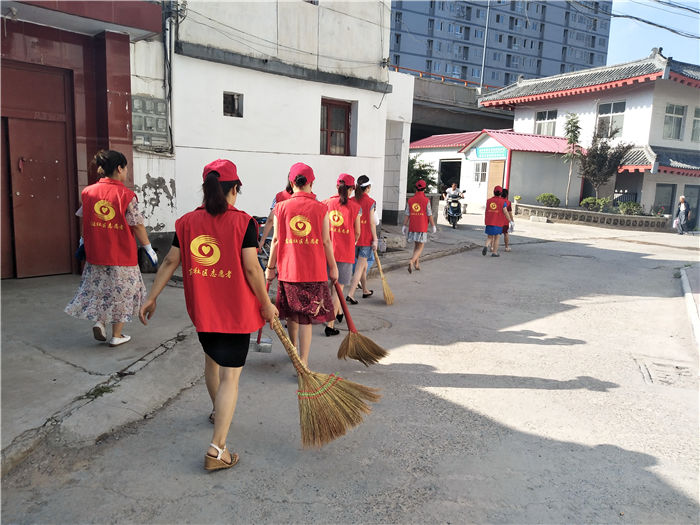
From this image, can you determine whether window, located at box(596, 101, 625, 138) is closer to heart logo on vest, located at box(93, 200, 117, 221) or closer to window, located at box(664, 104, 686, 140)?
window, located at box(664, 104, 686, 140)

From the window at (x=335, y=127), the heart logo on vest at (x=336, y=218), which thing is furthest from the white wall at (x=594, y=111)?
the heart logo on vest at (x=336, y=218)

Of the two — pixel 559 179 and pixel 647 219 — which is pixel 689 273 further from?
pixel 559 179

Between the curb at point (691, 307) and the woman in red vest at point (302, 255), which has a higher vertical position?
the woman in red vest at point (302, 255)

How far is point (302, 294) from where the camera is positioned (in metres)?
4.44

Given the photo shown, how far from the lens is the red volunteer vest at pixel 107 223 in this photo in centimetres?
457

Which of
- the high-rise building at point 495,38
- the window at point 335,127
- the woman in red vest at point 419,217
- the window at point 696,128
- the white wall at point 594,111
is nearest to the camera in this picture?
the woman in red vest at point 419,217

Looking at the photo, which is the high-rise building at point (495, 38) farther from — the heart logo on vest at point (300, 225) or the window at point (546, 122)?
the heart logo on vest at point (300, 225)

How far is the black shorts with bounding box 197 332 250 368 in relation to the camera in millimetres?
3096

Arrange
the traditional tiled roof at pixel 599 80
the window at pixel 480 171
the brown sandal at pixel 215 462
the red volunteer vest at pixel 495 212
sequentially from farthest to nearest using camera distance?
the window at pixel 480 171
the traditional tiled roof at pixel 599 80
the red volunteer vest at pixel 495 212
the brown sandal at pixel 215 462

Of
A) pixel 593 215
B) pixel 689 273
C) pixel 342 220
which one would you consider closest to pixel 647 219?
pixel 593 215

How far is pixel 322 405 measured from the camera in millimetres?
3381

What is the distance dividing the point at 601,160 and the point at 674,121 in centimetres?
561

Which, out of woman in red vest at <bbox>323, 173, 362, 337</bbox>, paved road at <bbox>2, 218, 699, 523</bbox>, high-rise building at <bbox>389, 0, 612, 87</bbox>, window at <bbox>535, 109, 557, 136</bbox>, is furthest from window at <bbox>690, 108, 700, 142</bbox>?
high-rise building at <bbox>389, 0, 612, 87</bbox>

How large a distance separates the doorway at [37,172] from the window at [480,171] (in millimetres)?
21696
